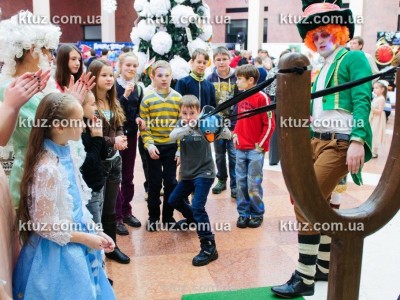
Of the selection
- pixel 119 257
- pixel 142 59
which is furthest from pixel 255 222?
pixel 142 59

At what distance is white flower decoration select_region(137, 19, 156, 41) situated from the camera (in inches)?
190

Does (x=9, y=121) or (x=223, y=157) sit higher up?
(x=9, y=121)

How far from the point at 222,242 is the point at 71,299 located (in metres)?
1.81

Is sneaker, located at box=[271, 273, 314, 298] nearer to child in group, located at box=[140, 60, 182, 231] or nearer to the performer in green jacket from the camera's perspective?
the performer in green jacket

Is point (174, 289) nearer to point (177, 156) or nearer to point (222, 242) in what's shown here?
point (222, 242)

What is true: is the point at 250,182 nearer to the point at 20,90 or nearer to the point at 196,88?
the point at 196,88

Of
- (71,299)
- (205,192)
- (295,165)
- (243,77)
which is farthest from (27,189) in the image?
(243,77)

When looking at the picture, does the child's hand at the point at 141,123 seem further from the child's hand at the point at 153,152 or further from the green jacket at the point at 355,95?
the green jacket at the point at 355,95

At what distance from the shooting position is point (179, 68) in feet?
15.5

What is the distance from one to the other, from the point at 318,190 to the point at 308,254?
1394 mm

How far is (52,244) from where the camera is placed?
1.90m

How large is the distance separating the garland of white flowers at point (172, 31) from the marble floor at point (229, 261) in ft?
5.83

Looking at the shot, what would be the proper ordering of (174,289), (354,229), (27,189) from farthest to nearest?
(174,289) < (27,189) < (354,229)

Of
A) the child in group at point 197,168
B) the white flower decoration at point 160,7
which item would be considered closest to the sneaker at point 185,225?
the child in group at point 197,168
